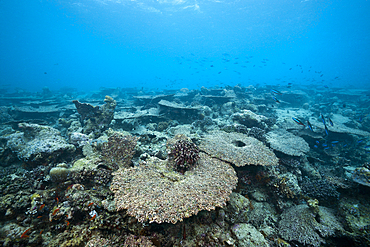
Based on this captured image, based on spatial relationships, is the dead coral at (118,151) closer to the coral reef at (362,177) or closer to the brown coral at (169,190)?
the brown coral at (169,190)

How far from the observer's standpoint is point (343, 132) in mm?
8164

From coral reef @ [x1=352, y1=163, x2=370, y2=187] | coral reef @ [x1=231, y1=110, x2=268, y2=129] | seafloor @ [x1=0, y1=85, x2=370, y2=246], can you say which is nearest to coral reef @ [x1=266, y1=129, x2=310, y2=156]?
seafloor @ [x1=0, y1=85, x2=370, y2=246]

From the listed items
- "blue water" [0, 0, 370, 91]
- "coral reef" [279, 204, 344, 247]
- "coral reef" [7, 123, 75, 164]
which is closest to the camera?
"coral reef" [279, 204, 344, 247]

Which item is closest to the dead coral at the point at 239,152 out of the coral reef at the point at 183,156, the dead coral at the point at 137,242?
the coral reef at the point at 183,156

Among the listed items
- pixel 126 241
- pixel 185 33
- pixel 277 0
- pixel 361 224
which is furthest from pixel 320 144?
pixel 185 33

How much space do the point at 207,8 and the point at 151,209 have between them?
78.3 meters

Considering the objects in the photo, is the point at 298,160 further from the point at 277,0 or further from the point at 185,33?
the point at 185,33

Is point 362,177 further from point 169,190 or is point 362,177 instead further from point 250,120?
point 169,190

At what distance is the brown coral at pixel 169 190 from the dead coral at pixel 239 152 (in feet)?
1.89

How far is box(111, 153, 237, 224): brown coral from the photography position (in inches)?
109

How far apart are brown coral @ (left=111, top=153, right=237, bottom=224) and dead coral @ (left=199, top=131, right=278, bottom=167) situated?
0.57 metres

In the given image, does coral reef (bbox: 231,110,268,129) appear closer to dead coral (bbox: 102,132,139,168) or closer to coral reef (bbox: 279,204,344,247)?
coral reef (bbox: 279,204,344,247)

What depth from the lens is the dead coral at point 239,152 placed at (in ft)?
15.5

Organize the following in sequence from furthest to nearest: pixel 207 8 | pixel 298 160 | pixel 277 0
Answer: pixel 207 8 < pixel 277 0 < pixel 298 160
